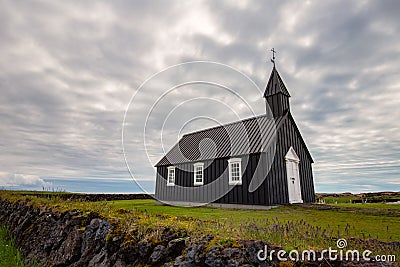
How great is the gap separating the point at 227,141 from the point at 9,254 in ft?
50.4

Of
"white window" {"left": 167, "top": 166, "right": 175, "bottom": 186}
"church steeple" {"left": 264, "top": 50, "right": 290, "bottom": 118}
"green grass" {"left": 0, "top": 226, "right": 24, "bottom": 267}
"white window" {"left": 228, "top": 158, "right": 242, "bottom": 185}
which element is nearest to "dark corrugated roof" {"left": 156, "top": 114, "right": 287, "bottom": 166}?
"white window" {"left": 228, "top": 158, "right": 242, "bottom": 185}

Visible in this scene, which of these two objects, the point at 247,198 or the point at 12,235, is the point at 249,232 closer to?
the point at 12,235

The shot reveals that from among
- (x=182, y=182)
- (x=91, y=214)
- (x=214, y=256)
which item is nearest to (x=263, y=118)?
(x=182, y=182)

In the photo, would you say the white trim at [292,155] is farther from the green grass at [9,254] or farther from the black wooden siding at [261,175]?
the green grass at [9,254]

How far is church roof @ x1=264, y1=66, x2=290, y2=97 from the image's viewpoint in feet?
68.9

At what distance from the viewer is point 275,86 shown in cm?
2120

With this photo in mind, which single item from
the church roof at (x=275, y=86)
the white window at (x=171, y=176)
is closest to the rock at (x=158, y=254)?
the church roof at (x=275, y=86)

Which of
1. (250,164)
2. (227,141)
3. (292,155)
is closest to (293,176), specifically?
(292,155)

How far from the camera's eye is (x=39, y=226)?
9.89 meters

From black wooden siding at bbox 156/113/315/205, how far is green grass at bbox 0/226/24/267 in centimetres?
1253

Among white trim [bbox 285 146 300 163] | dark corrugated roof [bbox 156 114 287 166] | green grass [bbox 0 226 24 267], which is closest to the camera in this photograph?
green grass [bbox 0 226 24 267]

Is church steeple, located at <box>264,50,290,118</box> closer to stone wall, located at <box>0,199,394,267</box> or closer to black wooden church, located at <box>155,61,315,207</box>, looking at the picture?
black wooden church, located at <box>155,61,315,207</box>

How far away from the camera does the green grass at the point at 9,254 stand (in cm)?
899

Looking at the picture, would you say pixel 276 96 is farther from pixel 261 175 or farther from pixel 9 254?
pixel 9 254
